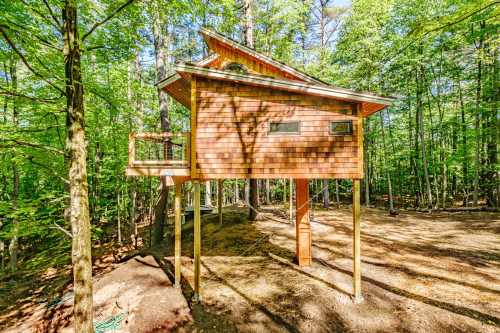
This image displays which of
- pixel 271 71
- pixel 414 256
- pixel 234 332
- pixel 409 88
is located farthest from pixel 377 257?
pixel 409 88

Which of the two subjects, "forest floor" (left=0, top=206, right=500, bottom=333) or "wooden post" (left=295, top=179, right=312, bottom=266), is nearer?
"forest floor" (left=0, top=206, right=500, bottom=333)

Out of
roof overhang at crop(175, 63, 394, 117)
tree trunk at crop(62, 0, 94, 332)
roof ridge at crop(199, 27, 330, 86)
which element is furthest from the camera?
roof ridge at crop(199, 27, 330, 86)

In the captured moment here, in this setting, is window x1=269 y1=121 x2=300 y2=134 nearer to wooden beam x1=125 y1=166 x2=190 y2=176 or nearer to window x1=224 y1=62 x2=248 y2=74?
wooden beam x1=125 y1=166 x2=190 y2=176

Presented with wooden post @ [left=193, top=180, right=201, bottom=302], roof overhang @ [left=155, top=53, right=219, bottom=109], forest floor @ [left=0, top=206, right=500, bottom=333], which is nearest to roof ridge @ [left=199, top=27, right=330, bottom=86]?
roof overhang @ [left=155, top=53, right=219, bottom=109]

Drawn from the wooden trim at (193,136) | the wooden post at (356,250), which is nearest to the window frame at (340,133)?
the wooden post at (356,250)

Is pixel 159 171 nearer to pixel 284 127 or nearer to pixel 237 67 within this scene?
pixel 284 127

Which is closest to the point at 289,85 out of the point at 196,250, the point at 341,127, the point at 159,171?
the point at 341,127

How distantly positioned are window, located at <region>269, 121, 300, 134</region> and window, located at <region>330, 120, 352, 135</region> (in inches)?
38.9

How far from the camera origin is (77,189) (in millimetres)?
5023

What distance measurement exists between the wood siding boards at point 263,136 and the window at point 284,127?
11cm

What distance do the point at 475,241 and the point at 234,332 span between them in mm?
10354

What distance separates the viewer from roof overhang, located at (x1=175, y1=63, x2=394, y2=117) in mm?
6742

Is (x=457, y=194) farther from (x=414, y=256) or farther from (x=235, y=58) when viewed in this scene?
(x=235, y=58)

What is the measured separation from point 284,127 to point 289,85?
1153 millimetres
